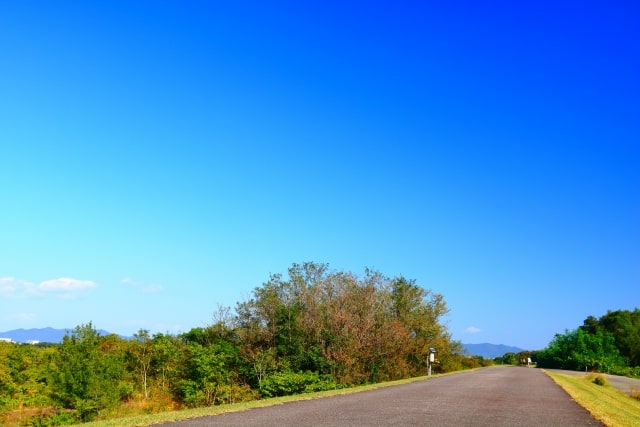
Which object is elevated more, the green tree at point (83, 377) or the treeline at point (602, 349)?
the green tree at point (83, 377)

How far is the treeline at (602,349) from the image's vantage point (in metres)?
76.5

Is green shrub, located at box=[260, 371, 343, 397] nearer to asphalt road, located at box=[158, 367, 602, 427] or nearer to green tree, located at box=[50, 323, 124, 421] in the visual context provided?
green tree, located at box=[50, 323, 124, 421]

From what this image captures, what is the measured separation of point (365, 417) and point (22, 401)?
34.6 meters

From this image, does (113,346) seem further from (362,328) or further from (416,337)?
(416,337)

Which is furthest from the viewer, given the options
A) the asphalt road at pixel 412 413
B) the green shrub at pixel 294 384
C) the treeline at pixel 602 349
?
the treeline at pixel 602 349

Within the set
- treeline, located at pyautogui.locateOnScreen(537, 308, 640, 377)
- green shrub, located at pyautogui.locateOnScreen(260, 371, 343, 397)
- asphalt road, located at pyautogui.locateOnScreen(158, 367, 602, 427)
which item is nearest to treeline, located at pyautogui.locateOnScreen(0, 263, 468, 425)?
green shrub, located at pyautogui.locateOnScreen(260, 371, 343, 397)

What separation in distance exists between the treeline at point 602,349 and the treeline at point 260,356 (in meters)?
48.9

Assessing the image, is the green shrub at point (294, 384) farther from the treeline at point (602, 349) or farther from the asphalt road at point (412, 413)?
the treeline at point (602, 349)

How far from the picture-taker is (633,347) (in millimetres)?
85688

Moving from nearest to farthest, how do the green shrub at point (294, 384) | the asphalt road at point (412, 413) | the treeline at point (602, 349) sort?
1. the asphalt road at point (412, 413)
2. the green shrub at point (294, 384)
3. the treeline at point (602, 349)

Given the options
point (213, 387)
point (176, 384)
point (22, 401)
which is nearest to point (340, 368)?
point (213, 387)

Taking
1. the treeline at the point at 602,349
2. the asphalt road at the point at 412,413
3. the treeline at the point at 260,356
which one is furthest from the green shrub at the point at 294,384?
the treeline at the point at 602,349

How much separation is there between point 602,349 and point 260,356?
2558 inches

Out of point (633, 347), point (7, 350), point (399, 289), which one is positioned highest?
point (399, 289)
